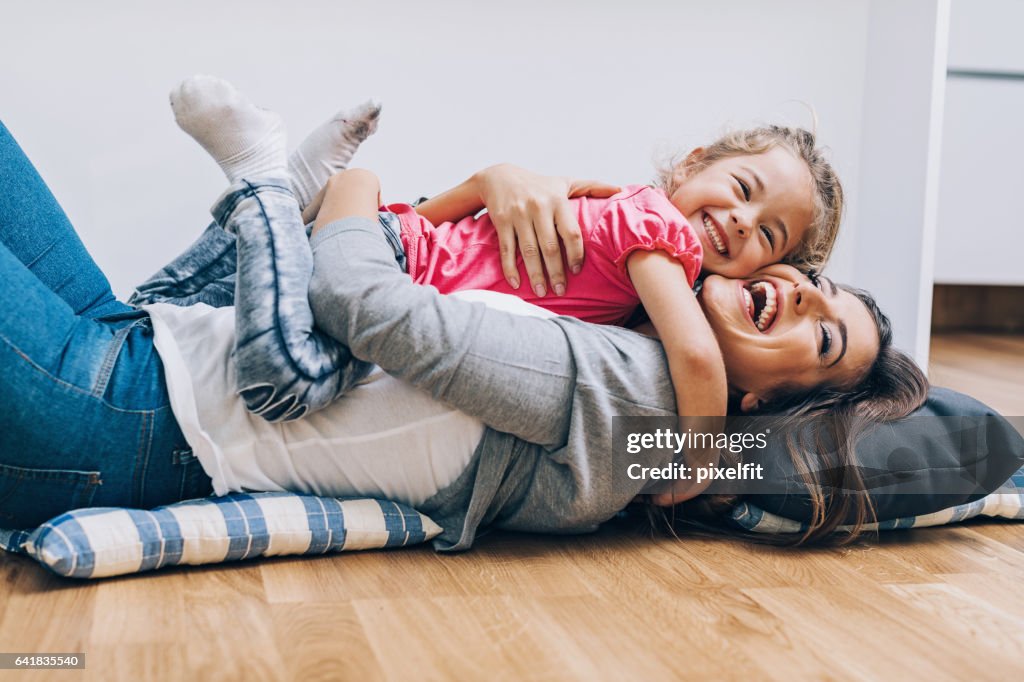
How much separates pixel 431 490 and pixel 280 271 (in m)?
0.29

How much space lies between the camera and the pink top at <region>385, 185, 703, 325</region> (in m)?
1.10

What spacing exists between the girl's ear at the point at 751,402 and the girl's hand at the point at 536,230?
10.0 inches

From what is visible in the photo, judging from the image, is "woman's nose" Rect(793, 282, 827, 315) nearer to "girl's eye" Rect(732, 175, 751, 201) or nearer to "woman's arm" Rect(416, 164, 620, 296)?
"girl's eye" Rect(732, 175, 751, 201)

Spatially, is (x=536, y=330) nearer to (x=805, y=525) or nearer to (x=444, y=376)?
(x=444, y=376)

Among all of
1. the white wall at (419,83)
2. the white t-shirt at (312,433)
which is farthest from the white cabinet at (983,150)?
the white t-shirt at (312,433)

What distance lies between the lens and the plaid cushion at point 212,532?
913mm

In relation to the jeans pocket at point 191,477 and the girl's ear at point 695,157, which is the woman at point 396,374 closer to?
the jeans pocket at point 191,477

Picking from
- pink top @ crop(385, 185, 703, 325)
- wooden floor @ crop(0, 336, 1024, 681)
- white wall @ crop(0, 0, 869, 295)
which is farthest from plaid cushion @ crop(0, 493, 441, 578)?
white wall @ crop(0, 0, 869, 295)

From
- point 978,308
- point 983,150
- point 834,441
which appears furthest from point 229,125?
point 978,308

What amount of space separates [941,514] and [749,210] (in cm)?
47

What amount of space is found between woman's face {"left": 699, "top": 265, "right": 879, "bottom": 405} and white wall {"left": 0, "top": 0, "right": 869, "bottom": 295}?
987 mm

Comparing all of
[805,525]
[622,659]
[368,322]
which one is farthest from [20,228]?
[805,525]

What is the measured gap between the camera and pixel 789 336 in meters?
1.10

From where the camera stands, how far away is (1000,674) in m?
0.83
